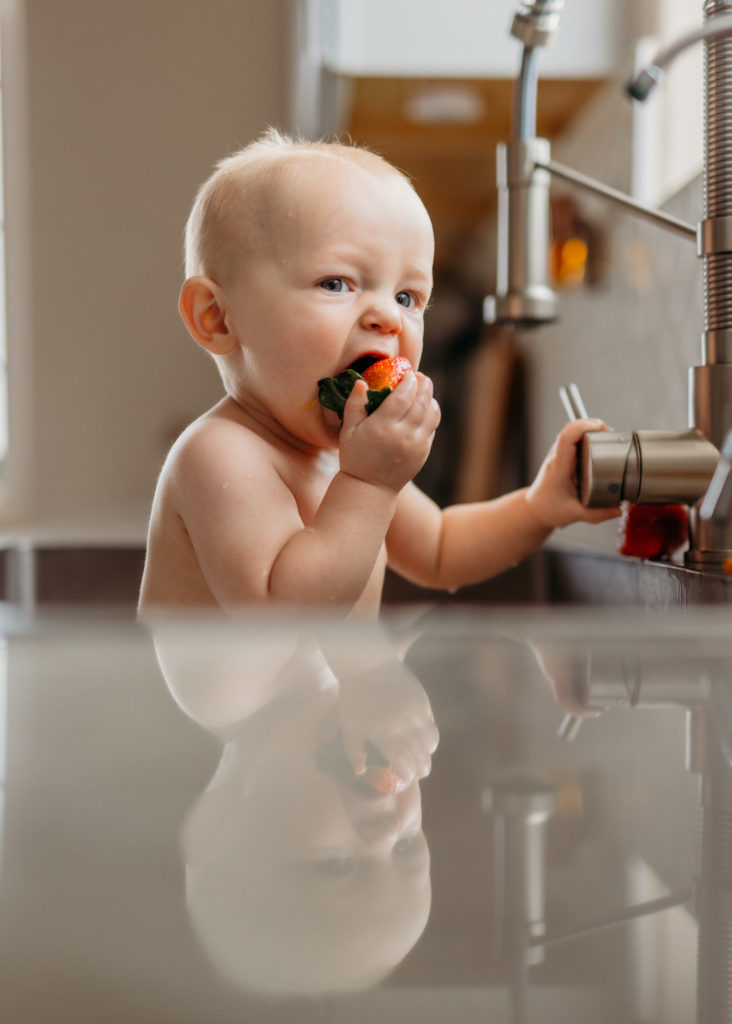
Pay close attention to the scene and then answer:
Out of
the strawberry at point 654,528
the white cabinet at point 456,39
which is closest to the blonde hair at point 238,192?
the strawberry at point 654,528

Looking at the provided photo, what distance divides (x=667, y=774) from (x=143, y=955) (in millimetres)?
105

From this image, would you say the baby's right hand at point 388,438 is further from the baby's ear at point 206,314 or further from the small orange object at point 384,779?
the small orange object at point 384,779

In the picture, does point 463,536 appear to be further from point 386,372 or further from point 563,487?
point 386,372

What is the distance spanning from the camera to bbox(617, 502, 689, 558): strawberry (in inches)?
22.2

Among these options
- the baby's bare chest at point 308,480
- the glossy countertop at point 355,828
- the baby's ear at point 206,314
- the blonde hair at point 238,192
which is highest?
the blonde hair at point 238,192

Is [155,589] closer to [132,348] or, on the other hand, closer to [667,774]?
[667,774]

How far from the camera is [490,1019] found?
0.17 m

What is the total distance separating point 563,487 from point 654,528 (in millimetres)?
67

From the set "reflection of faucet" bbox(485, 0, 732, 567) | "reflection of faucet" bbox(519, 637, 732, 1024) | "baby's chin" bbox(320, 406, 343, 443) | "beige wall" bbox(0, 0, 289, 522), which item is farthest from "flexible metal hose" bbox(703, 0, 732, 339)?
"beige wall" bbox(0, 0, 289, 522)

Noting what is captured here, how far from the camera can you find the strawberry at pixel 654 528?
1.85 feet

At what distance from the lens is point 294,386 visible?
53cm

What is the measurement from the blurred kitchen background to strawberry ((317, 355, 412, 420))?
0.57 feet

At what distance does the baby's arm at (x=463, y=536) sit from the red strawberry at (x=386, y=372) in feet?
0.52

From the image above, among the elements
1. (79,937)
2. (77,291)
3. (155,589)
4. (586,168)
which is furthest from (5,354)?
(79,937)
